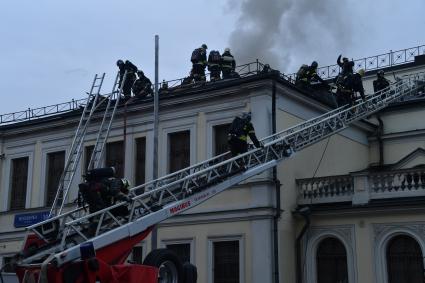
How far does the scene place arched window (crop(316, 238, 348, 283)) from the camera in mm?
18578

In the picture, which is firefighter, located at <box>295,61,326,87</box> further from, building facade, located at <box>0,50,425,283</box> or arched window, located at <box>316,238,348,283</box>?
arched window, located at <box>316,238,348,283</box>

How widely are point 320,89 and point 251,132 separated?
30.4ft

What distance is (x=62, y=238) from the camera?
416 inches

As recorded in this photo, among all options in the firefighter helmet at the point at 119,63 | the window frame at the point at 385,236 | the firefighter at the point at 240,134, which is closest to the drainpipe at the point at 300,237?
the window frame at the point at 385,236

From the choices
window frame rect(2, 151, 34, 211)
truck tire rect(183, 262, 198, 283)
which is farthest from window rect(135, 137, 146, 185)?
truck tire rect(183, 262, 198, 283)

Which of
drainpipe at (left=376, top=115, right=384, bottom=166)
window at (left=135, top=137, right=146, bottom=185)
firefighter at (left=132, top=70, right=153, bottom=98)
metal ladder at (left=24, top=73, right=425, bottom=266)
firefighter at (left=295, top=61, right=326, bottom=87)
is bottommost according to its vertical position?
metal ladder at (left=24, top=73, right=425, bottom=266)

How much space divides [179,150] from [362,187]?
20.2 ft

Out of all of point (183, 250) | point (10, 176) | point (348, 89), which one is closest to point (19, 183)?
point (10, 176)

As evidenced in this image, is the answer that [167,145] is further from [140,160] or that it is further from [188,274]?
[188,274]

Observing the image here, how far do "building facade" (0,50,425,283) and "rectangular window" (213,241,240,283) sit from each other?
0.03 meters

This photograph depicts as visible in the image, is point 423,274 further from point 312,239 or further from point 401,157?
point 401,157

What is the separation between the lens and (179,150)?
2089cm

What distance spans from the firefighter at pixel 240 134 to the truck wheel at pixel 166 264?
11.9ft

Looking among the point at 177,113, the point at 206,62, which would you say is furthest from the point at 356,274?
Answer: the point at 206,62
